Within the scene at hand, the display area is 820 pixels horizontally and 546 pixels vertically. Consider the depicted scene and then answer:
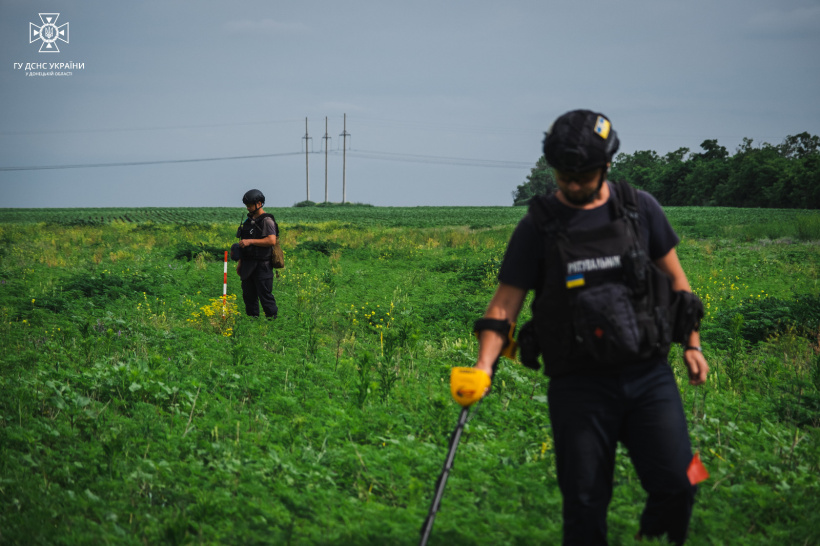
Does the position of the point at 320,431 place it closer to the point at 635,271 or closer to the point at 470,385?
the point at 470,385

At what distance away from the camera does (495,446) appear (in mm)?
4984

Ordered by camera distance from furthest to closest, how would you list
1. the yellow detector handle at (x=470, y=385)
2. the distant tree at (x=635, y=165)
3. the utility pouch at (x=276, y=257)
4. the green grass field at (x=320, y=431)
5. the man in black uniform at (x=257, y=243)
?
the distant tree at (x=635, y=165), the utility pouch at (x=276, y=257), the man in black uniform at (x=257, y=243), the green grass field at (x=320, y=431), the yellow detector handle at (x=470, y=385)

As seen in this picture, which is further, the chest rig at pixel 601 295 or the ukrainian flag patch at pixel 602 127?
the ukrainian flag patch at pixel 602 127

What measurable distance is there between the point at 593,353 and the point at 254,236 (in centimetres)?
739

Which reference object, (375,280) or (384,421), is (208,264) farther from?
(384,421)

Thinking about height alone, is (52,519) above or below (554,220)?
below

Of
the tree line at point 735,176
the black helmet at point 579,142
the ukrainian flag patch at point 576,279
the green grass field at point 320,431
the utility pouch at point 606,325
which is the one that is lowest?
the green grass field at point 320,431

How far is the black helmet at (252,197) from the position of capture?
9.32 metres

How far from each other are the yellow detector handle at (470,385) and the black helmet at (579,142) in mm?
902

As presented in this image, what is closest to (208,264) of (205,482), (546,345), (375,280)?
(375,280)

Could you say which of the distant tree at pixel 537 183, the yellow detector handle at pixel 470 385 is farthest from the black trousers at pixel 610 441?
the distant tree at pixel 537 183

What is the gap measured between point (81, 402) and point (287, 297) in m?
6.74

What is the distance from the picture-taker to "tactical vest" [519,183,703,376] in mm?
2574

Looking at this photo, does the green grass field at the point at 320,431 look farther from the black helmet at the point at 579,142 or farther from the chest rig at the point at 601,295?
the black helmet at the point at 579,142
